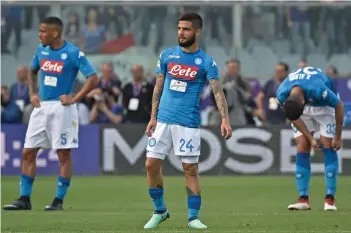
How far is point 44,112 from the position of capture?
1611 cm

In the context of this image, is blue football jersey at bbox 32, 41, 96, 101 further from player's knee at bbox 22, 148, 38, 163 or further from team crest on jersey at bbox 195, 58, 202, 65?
team crest on jersey at bbox 195, 58, 202, 65

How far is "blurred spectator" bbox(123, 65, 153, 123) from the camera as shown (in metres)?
23.7

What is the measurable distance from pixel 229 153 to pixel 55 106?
7.79 meters

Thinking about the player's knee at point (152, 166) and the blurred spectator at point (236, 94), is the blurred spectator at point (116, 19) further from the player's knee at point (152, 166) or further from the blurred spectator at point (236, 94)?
the player's knee at point (152, 166)

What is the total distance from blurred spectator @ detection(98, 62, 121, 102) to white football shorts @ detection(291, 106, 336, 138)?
9016mm

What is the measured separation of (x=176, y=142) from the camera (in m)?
13.1

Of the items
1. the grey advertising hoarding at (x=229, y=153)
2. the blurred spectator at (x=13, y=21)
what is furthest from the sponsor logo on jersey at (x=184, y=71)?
the blurred spectator at (x=13, y=21)

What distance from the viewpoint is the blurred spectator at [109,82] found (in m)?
24.3

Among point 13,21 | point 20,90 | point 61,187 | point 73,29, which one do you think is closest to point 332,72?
point 73,29

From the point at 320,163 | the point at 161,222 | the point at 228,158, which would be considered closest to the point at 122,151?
the point at 228,158

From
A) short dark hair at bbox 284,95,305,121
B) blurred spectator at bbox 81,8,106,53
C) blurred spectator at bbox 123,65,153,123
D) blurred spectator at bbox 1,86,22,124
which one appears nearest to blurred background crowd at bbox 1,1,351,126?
blurred spectator at bbox 81,8,106,53

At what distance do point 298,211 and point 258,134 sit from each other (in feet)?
26.4

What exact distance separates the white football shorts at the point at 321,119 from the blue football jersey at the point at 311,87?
60 centimetres

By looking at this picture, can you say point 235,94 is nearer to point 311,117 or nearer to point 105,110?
point 105,110
